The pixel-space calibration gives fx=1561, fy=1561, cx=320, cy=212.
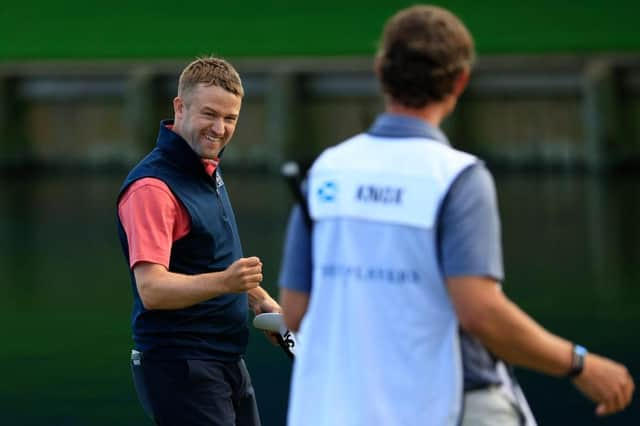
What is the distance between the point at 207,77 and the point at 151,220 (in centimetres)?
47

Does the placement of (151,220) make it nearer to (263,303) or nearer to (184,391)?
(184,391)

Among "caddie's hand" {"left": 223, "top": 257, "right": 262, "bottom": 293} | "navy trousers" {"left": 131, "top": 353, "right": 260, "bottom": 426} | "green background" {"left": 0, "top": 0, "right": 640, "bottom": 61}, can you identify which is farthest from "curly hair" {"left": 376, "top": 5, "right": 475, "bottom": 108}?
"green background" {"left": 0, "top": 0, "right": 640, "bottom": 61}

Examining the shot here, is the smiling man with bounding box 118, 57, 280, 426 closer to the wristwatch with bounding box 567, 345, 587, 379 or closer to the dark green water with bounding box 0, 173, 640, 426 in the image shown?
the wristwatch with bounding box 567, 345, 587, 379

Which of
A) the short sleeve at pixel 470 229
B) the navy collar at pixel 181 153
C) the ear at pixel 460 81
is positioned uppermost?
the ear at pixel 460 81

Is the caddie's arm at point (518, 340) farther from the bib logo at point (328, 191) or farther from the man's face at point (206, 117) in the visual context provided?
the man's face at point (206, 117)

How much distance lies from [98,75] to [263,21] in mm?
3688

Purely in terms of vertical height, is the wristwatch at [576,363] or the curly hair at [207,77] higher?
the curly hair at [207,77]

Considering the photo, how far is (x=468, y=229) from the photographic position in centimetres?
311

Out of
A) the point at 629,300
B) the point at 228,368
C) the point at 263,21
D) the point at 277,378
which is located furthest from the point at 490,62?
the point at 228,368

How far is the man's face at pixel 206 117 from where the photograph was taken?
14.7 ft

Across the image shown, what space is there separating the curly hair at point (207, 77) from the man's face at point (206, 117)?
1 cm

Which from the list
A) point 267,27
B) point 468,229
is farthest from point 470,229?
point 267,27

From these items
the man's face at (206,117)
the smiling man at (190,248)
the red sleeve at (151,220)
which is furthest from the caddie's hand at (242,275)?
the man's face at (206,117)

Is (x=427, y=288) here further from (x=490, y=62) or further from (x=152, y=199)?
(x=490, y=62)
